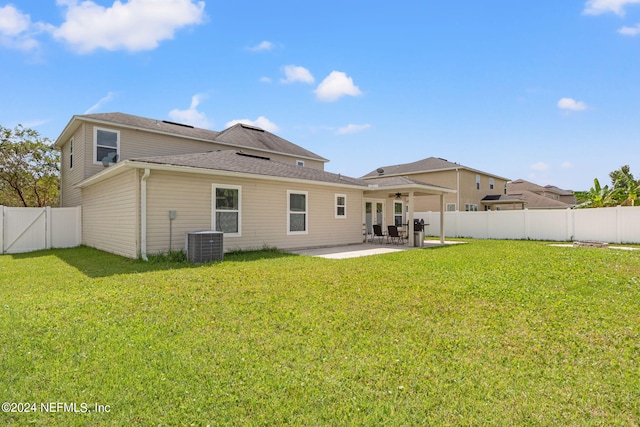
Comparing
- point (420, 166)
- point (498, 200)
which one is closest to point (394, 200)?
point (420, 166)

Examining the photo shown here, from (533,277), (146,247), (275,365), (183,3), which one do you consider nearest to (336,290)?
(275,365)

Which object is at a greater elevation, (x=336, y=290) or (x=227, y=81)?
(x=227, y=81)

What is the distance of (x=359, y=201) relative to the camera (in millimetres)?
15219

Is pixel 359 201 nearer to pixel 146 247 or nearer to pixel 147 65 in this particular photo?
pixel 146 247

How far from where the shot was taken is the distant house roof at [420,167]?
2788 cm

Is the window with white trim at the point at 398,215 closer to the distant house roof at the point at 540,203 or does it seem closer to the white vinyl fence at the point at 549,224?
the white vinyl fence at the point at 549,224

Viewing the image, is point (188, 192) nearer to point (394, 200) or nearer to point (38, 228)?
point (38, 228)

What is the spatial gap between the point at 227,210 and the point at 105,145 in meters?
7.31

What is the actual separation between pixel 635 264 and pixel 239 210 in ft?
36.8

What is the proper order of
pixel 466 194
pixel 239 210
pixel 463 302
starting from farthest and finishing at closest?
pixel 466 194, pixel 239 210, pixel 463 302

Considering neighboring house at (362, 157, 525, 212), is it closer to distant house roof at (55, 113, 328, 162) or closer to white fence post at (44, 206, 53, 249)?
distant house roof at (55, 113, 328, 162)

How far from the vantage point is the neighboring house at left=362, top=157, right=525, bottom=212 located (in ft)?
89.6

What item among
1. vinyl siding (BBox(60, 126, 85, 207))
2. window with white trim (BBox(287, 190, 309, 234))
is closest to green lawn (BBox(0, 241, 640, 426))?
window with white trim (BBox(287, 190, 309, 234))

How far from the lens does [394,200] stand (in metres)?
18.7
